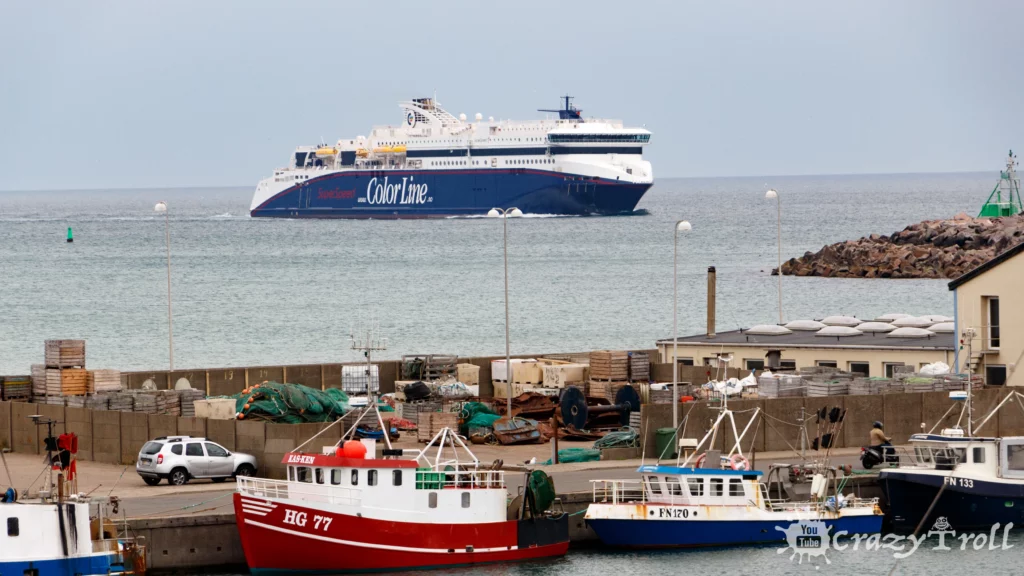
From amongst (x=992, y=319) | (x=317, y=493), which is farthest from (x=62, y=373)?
(x=992, y=319)

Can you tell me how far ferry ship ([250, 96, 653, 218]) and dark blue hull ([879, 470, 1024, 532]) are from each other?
134899 millimetres

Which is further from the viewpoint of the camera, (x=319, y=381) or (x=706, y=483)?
(x=319, y=381)

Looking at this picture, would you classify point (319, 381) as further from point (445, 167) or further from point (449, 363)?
point (445, 167)

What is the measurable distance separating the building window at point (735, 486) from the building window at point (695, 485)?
1.47 feet

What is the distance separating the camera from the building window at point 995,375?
3375 cm

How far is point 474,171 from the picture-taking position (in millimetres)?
165750

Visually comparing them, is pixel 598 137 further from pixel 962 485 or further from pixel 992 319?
pixel 962 485

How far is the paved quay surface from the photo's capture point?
80.6 feet

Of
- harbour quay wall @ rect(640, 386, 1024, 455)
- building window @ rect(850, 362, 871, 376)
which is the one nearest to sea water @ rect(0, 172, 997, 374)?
building window @ rect(850, 362, 871, 376)

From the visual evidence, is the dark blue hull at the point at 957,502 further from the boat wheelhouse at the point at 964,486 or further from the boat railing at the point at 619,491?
the boat railing at the point at 619,491

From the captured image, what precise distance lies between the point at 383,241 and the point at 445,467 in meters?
122

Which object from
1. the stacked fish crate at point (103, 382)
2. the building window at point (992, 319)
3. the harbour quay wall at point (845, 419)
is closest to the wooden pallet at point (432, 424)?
the harbour quay wall at point (845, 419)

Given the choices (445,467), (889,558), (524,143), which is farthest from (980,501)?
(524,143)

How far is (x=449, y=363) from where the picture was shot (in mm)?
38188
